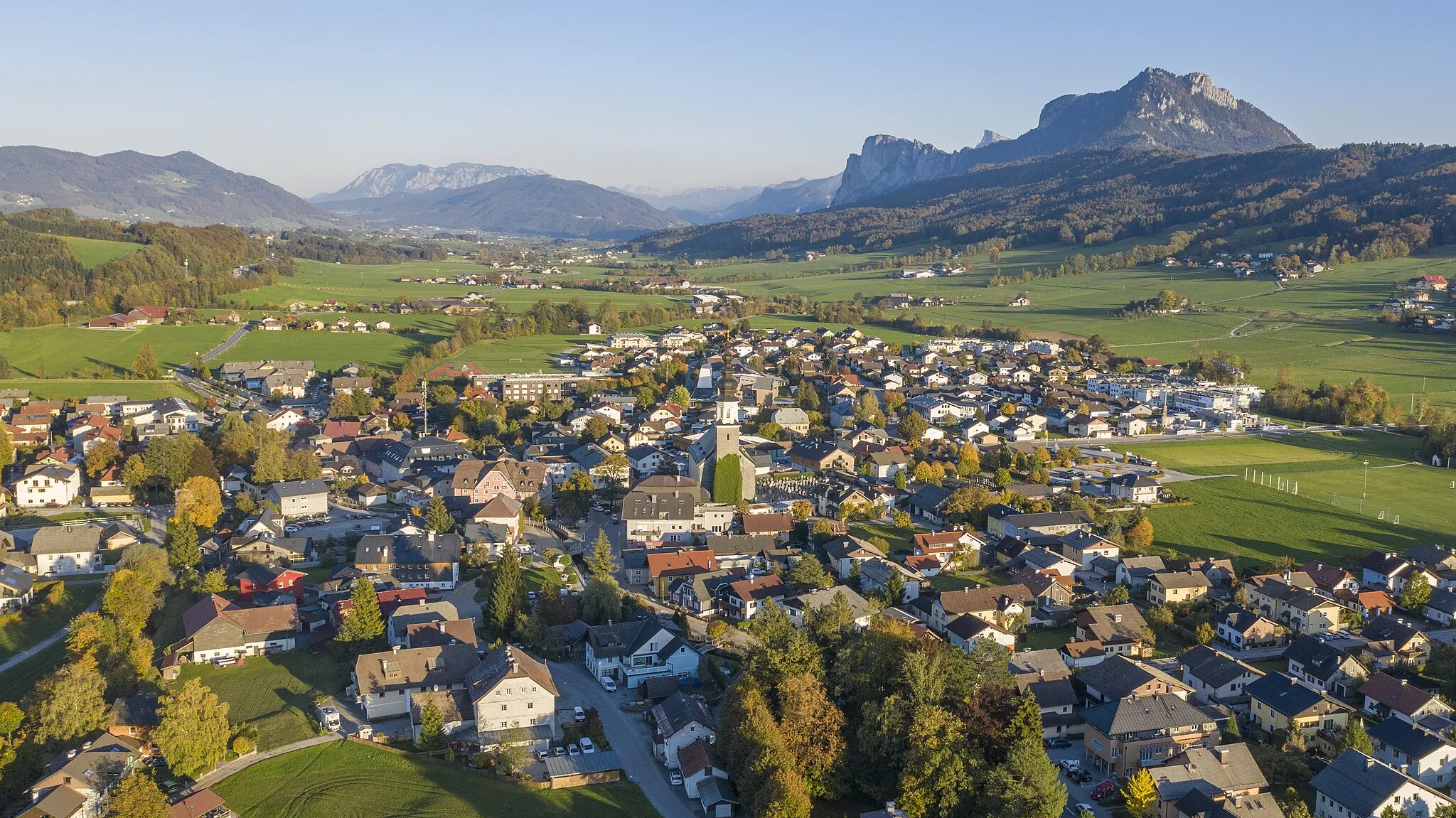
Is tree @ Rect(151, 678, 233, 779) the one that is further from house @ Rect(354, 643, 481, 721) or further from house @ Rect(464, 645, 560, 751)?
house @ Rect(464, 645, 560, 751)

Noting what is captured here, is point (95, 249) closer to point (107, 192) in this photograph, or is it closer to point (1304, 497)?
point (1304, 497)

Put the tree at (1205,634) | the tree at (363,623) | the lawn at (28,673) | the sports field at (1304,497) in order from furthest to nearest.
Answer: the sports field at (1304,497) → the tree at (1205,634) → the tree at (363,623) → the lawn at (28,673)

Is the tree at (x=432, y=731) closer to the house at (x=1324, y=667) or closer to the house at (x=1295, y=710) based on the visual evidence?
the house at (x=1295, y=710)

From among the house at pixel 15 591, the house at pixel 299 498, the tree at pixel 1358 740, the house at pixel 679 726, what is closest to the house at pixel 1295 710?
the tree at pixel 1358 740

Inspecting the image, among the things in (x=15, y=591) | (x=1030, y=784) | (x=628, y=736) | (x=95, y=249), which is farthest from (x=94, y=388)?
(x=1030, y=784)

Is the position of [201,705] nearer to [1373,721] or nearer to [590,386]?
[1373,721]

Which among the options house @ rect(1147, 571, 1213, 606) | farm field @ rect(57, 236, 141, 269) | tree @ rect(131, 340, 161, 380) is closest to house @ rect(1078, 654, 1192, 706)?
house @ rect(1147, 571, 1213, 606)
